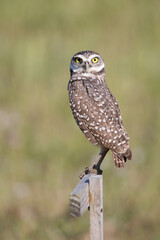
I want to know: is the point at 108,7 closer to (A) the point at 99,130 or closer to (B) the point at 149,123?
(B) the point at 149,123

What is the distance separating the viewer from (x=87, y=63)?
3938mm

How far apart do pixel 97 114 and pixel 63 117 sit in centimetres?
348

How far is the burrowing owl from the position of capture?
3.55m

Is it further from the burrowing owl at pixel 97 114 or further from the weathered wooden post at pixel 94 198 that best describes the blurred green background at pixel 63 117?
the weathered wooden post at pixel 94 198

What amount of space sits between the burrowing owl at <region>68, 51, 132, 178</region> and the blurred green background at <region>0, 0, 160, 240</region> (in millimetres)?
1671

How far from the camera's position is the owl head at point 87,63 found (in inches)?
154

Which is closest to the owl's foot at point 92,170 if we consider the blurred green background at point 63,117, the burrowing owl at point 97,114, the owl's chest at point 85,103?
the burrowing owl at point 97,114

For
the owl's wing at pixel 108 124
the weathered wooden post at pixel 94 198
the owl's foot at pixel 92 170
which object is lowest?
the weathered wooden post at pixel 94 198

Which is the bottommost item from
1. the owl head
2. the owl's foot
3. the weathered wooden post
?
the weathered wooden post

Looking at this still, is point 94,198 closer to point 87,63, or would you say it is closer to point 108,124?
point 108,124

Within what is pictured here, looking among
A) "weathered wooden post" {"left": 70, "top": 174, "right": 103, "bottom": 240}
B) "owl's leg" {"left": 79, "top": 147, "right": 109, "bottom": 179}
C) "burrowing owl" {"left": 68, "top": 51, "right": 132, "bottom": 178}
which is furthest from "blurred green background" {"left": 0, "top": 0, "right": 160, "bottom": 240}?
"weathered wooden post" {"left": 70, "top": 174, "right": 103, "bottom": 240}

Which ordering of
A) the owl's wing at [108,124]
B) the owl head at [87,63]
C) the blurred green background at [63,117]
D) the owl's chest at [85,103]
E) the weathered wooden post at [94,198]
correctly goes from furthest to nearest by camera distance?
1. the blurred green background at [63,117]
2. the owl head at [87,63]
3. the owl's chest at [85,103]
4. the owl's wing at [108,124]
5. the weathered wooden post at [94,198]

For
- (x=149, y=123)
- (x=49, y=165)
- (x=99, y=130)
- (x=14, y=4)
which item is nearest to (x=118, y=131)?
(x=99, y=130)

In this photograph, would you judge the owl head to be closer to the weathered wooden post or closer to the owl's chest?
the owl's chest
